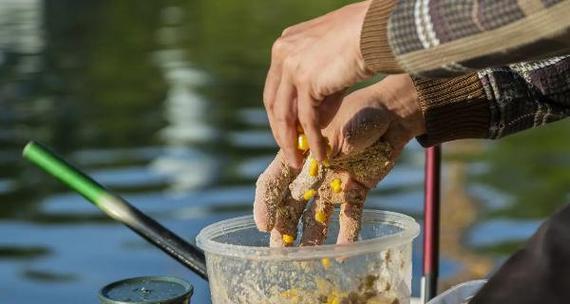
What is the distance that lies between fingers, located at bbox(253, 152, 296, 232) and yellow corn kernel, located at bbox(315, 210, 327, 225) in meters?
0.05

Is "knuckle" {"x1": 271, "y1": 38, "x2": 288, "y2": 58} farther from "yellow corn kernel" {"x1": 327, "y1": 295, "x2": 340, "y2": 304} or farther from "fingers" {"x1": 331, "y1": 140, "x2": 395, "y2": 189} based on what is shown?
"yellow corn kernel" {"x1": 327, "y1": 295, "x2": 340, "y2": 304}

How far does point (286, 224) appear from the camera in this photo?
4.77 feet

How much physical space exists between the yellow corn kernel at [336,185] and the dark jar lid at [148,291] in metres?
0.25

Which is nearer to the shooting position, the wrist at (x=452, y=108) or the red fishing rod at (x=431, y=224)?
the wrist at (x=452, y=108)

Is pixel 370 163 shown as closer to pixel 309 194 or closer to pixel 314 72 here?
pixel 309 194

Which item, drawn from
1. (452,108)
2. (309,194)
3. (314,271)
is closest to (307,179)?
(309,194)

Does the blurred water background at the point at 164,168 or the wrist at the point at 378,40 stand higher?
the wrist at the point at 378,40

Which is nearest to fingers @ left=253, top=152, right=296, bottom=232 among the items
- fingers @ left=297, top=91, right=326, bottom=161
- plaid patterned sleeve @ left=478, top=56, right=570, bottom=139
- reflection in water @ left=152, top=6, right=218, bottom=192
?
fingers @ left=297, top=91, right=326, bottom=161

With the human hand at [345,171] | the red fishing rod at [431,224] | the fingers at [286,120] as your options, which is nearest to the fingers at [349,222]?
the human hand at [345,171]

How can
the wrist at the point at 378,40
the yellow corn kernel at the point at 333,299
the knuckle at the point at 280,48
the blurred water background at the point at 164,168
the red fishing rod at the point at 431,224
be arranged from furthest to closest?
the blurred water background at the point at 164,168 < the red fishing rod at the point at 431,224 < the yellow corn kernel at the point at 333,299 < the knuckle at the point at 280,48 < the wrist at the point at 378,40

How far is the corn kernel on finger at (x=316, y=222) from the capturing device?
4.79ft

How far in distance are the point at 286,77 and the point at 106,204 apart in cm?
46

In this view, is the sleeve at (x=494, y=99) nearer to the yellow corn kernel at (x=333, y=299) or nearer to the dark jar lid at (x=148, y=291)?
the yellow corn kernel at (x=333, y=299)

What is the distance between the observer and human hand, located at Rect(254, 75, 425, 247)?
1.42 m
